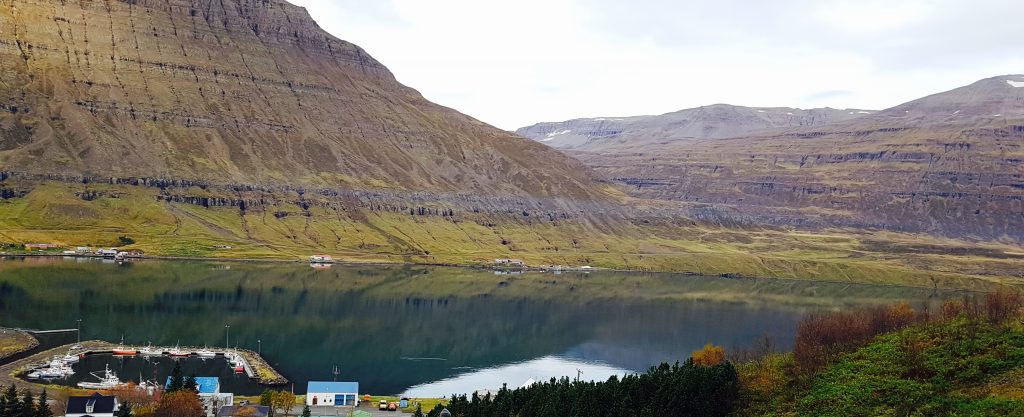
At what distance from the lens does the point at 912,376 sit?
5097 centimetres

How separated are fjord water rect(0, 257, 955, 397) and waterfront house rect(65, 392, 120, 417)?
18485mm

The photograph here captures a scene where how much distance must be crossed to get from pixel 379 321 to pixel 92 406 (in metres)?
74.6

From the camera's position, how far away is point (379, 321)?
13825 centimetres

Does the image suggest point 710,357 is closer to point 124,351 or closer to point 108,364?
point 108,364

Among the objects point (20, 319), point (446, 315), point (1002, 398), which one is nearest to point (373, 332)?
point (446, 315)

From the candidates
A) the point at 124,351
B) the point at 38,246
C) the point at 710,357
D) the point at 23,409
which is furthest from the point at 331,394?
the point at 38,246

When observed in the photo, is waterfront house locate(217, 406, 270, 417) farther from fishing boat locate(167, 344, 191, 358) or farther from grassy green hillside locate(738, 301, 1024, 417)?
grassy green hillside locate(738, 301, 1024, 417)

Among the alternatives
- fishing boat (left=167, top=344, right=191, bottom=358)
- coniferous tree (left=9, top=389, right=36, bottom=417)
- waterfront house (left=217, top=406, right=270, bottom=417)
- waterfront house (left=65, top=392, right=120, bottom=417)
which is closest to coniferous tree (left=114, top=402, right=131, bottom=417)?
waterfront house (left=65, top=392, right=120, bottom=417)

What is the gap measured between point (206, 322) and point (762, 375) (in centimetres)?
9246

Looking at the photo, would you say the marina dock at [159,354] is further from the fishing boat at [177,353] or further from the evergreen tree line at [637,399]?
the evergreen tree line at [637,399]

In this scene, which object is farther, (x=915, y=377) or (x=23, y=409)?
(x=23, y=409)

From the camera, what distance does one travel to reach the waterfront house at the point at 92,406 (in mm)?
→ 63812

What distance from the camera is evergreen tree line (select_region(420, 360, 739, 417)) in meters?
55.4

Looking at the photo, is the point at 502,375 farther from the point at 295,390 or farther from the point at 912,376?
the point at 912,376
